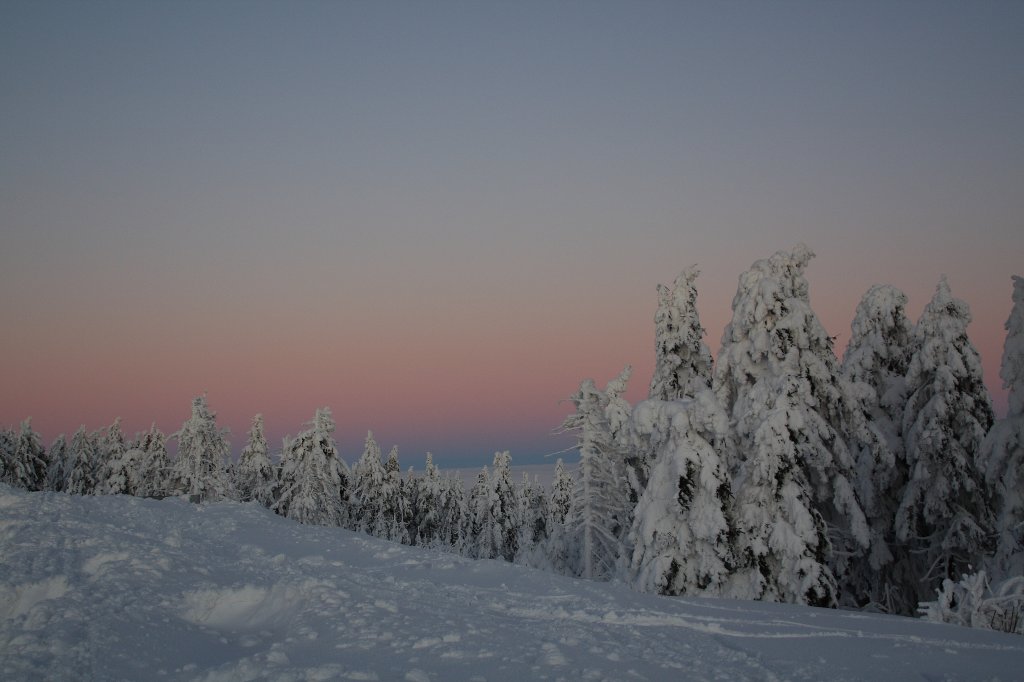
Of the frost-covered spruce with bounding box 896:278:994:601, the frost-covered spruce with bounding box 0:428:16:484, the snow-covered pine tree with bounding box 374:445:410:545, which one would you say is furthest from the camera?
the snow-covered pine tree with bounding box 374:445:410:545

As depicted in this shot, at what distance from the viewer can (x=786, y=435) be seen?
18656mm

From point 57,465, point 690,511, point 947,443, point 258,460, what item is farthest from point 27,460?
point 947,443

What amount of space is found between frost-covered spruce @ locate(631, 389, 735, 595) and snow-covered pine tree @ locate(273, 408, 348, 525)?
26100 millimetres

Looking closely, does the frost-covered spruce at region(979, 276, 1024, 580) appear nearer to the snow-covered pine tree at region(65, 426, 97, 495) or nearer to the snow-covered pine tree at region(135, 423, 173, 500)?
the snow-covered pine tree at region(135, 423, 173, 500)

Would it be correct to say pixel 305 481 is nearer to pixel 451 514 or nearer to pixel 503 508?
pixel 503 508

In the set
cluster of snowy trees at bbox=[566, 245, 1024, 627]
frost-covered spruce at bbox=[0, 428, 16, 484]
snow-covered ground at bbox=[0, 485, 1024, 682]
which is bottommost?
frost-covered spruce at bbox=[0, 428, 16, 484]

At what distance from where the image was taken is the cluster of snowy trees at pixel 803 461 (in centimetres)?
1845

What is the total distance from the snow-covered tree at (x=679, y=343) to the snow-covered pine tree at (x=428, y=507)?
177 feet

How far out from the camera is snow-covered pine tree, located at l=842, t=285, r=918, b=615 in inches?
971

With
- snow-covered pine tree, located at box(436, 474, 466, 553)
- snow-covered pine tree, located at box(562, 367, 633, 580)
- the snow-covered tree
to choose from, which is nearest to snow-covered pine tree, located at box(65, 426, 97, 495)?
snow-covered pine tree, located at box(436, 474, 466, 553)

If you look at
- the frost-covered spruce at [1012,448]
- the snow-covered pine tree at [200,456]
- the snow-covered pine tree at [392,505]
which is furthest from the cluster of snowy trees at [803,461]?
the snow-covered pine tree at [392,505]

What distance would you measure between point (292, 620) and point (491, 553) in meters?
62.6

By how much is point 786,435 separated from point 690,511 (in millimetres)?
3677

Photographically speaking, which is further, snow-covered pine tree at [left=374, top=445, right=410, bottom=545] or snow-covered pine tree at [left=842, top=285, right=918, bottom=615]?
snow-covered pine tree at [left=374, top=445, right=410, bottom=545]
